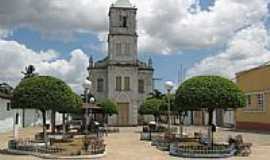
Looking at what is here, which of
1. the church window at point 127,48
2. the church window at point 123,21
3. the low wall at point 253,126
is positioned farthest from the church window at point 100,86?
the low wall at point 253,126

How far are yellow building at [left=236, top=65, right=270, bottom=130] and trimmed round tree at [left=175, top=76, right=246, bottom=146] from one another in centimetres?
1788

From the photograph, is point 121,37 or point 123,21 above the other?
point 123,21

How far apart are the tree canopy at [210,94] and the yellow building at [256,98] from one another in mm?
17880

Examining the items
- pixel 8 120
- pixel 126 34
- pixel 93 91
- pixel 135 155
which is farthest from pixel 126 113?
pixel 135 155

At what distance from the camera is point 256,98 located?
3662 cm

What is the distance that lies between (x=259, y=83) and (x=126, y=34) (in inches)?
763

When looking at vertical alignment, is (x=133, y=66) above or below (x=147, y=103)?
above

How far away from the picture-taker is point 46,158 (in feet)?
53.2

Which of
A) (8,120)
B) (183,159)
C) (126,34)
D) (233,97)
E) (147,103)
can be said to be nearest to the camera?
(183,159)

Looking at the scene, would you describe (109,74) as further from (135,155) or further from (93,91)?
(135,155)

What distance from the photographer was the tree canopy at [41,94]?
17875 mm

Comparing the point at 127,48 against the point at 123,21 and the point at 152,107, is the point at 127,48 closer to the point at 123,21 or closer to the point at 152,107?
the point at 123,21

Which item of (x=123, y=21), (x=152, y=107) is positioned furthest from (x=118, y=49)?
(x=152, y=107)

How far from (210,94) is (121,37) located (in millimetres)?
35395
